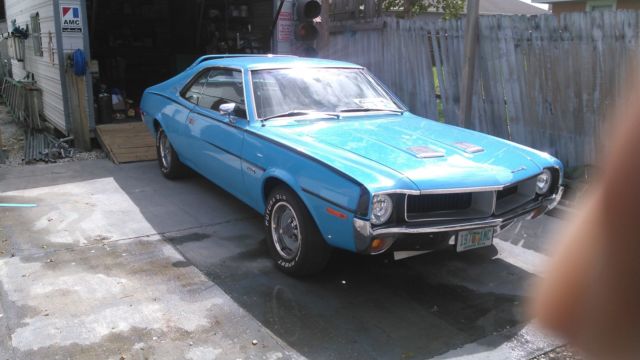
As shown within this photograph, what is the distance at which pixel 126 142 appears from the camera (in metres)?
8.07

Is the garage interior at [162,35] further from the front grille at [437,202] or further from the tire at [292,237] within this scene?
the front grille at [437,202]

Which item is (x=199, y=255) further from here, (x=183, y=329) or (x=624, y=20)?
(x=624, y=20)

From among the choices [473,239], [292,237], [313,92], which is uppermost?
[313,92]

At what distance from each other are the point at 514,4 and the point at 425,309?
2438 cm

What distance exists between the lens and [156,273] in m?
4.07

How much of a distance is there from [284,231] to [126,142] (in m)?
4.84

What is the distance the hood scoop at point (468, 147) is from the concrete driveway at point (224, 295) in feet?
3.17

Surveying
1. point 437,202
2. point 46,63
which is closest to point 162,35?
point 46,63

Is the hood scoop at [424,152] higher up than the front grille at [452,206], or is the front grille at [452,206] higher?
the hood scoop at [424,152]

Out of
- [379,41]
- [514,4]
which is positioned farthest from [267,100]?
[514,4]

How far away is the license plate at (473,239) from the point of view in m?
3.43

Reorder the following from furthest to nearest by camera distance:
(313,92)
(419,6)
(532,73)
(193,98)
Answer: (419,6)
(532,73)
(193,98)
(313,92)

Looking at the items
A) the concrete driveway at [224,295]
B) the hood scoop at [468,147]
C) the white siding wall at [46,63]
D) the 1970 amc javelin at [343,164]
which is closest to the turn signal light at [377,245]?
the 1970 amc javelin at [343,164]

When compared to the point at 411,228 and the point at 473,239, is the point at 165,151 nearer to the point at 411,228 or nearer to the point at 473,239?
the point at 411,228
